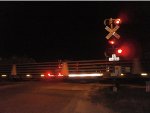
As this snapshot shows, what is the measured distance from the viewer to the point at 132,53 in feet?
79.2

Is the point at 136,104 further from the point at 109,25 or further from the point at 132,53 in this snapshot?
the point at 132,53

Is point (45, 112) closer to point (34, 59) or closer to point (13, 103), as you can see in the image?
point (13, 103)

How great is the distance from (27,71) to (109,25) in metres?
9.09

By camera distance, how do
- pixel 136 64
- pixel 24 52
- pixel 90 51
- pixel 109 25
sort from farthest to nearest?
pixel 24 52 → pixel 90 51 → pixel 136 64 → pixel 109 25

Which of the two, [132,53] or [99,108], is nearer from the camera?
[99,108]

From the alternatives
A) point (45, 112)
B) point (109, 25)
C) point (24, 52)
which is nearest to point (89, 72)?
point (109, 25)

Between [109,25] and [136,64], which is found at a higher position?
[109,25]

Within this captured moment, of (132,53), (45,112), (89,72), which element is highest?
(132,53)

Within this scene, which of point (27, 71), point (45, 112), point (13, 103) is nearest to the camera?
point (45, 112)

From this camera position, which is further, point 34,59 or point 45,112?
point 34,59

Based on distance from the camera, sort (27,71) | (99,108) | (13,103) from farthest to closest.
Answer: (27,71)
(13,103)
(99,108)

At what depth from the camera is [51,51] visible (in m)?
31.4

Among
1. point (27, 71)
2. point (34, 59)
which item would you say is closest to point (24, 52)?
point (34, 59)

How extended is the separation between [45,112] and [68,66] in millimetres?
11652
